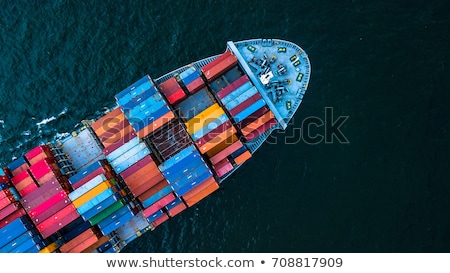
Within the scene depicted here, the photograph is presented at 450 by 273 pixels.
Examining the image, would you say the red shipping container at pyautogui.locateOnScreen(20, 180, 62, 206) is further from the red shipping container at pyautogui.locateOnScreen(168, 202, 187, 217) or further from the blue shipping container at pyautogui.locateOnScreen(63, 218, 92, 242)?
the red shipping container at pyautogui.locateOnScreen(168, 202, 187, 217)

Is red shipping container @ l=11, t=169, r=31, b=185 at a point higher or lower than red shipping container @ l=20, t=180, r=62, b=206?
higher

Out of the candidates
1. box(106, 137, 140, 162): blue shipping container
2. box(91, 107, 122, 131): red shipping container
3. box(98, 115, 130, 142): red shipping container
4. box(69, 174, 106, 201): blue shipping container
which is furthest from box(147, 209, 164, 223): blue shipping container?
box(91, 107, 122, 131): red shipping container

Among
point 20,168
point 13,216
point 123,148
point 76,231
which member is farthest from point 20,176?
point 123,148

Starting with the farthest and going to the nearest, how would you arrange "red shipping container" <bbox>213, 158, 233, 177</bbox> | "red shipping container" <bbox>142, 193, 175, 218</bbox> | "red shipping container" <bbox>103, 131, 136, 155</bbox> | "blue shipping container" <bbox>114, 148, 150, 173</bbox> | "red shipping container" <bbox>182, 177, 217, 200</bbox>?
"red shipping container" <bbox>213, 158, 233, 177</bbox>
"red shipping container" <bbox>103, 131, 136, 155</bbox>
"blue shipping container" <bbox>114, 148, 150, 173</bbox>
"red shipping container" <bbox>142, 193, 175, 218</bbox>
"red shipping container" <bbox>182, 177, 217, 200</bbox>

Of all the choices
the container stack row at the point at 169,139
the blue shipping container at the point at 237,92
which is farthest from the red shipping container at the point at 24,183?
the blue shipping container at the point at 237,92

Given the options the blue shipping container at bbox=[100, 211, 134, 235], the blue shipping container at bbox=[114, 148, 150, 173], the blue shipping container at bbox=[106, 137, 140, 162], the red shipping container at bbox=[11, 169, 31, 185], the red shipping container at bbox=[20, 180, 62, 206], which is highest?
the red shipping container at bbox=[11, 169, 31, 185]

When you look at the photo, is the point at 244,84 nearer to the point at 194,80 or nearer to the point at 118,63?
the point at 194,80

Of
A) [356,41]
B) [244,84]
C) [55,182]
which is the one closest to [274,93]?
[244,84]
